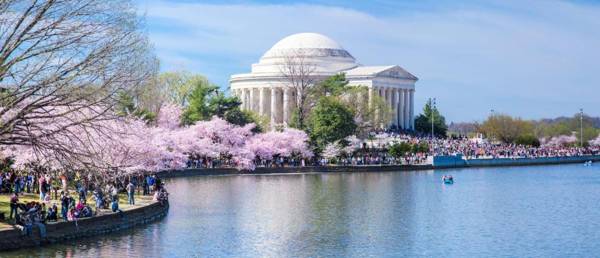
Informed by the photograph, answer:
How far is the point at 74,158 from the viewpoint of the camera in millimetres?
35188

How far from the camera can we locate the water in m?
40.5

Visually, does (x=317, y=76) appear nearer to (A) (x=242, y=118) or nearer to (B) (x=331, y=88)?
(B) (x=331, y=88)

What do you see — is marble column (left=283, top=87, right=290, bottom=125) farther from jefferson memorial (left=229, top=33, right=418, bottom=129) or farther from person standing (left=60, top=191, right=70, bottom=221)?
person standing (left=60, top=191, right=70, bottom=221)

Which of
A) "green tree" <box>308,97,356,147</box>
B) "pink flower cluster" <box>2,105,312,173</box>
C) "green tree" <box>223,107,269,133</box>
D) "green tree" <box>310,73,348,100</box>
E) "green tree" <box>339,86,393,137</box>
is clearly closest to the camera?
"pink flower cluster" <box>2,105,312,173</box>

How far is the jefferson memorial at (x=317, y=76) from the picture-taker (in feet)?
549

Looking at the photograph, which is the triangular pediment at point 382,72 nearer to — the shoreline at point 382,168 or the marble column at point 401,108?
the marble column at point 401,108

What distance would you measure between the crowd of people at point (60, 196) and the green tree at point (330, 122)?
4676 centimetres

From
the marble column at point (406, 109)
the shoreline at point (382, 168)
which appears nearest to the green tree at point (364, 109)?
the shoreline at point (382, 168)

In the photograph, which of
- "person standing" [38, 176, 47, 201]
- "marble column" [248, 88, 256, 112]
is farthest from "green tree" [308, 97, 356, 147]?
"marble column" [248, 88, 256, 112]

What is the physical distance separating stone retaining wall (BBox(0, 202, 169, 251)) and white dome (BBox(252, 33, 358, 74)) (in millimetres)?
120694

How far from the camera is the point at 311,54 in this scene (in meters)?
176

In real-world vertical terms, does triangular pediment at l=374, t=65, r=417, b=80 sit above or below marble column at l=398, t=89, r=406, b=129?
above

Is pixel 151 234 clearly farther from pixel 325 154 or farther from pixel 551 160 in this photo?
pixel 551 160

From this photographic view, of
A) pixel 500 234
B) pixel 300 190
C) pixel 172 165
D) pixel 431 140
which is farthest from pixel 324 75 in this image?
pixel 500 234
